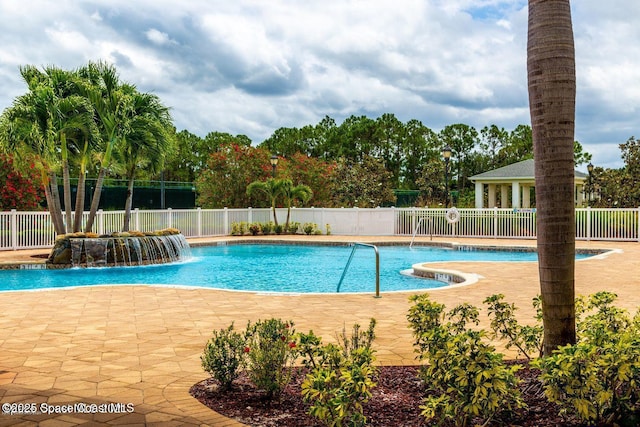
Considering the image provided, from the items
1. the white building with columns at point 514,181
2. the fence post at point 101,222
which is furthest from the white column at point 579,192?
the fence post at point 101,222

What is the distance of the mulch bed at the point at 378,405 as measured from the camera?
348 cm

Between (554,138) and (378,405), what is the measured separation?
196cm

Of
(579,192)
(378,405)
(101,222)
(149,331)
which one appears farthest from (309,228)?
(378,405)

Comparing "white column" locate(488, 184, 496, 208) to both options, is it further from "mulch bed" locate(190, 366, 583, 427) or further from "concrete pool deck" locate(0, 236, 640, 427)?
"mulch bed" locate(190, 366, 583, 427)

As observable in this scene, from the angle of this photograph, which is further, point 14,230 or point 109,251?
point 14,230

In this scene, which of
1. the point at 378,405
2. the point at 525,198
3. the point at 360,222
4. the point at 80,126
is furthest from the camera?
the point at 525,198

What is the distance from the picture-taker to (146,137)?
15.6 meters

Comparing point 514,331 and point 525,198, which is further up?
point 525,198

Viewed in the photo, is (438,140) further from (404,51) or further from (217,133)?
(404,51)

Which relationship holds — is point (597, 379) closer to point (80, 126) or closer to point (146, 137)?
point (146, 137)

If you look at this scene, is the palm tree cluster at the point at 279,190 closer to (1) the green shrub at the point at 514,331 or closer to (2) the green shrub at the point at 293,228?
(2) the green shrub at the point at 293,228

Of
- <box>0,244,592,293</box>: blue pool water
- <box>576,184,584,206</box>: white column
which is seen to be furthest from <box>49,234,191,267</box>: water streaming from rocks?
<box>576,184,584,206</box>: white column

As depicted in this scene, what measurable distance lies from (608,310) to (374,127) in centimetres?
4658

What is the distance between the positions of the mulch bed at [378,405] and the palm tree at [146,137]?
40.1ft
